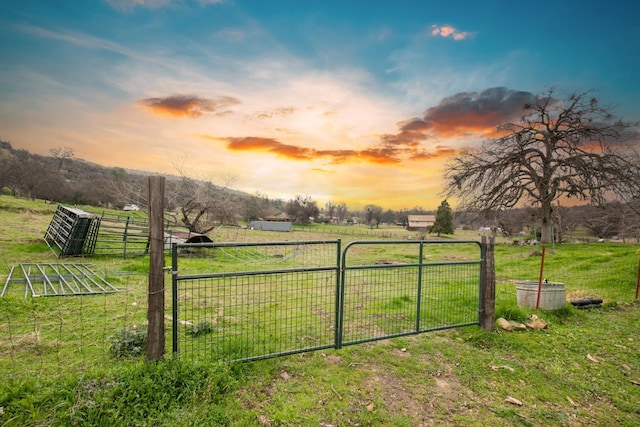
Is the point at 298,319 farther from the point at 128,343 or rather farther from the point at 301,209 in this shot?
the point at 301,209

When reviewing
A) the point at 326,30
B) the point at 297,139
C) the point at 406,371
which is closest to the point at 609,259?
the point at 406,371

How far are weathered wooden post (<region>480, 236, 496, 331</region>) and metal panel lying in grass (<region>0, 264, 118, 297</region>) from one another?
323 inches

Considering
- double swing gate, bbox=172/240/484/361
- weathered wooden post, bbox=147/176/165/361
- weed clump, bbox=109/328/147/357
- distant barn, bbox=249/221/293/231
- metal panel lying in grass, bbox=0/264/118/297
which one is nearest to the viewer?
weathered wooden post, bbox=147/176/165/361

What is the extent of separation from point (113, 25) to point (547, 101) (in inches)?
960

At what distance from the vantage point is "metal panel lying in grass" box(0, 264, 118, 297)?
657 cm

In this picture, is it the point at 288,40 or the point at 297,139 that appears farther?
the point at 297,139

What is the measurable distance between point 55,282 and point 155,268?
706 centimetres

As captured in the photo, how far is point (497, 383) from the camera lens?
3648 mm

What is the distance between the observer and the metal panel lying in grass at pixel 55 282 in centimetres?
657

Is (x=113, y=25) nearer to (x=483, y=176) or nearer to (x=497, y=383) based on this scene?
(x=497, y=383)

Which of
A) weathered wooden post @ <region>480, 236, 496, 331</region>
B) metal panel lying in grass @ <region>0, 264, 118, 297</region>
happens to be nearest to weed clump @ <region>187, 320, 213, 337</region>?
metal panel lying in grass @ <region>0, 264, 118, 297</region>

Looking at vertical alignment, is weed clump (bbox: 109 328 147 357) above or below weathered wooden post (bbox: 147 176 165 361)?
below

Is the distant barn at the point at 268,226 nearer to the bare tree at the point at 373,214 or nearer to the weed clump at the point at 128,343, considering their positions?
the bare tree at the point at 373,214

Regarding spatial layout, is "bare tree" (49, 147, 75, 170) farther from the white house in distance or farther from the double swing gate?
the white house in distance
